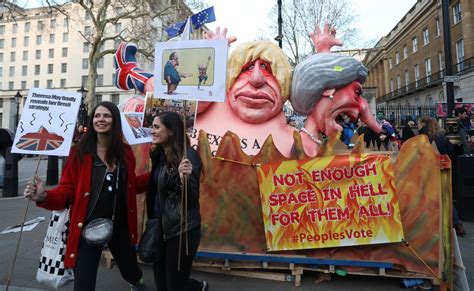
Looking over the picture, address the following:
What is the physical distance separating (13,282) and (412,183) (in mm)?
4151

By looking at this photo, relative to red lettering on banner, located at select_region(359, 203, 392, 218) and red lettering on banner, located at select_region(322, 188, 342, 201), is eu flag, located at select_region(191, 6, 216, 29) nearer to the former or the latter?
red lettering on banner, located at select_region(322, 188, 342, 201)

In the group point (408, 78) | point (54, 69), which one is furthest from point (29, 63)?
point (408, 78)

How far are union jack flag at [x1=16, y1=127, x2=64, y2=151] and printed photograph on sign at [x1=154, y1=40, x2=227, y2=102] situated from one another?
860 millimetres

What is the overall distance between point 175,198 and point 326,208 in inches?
63.1

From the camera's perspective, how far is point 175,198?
2529mm

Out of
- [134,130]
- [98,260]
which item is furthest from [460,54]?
[98,260]

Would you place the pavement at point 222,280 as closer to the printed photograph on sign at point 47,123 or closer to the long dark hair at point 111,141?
the long dark hair at point 111,141

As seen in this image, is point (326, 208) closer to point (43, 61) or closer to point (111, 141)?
point (111, 141)

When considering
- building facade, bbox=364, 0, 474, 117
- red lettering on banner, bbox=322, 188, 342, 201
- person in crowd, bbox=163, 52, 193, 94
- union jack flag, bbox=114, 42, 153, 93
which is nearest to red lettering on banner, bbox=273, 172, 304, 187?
red lettering on banner, bbox=322, 188, 342, 201

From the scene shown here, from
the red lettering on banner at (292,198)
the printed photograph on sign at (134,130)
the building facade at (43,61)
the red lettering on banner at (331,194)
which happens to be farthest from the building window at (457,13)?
the building facade at (43,61)

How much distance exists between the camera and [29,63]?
58344 mm

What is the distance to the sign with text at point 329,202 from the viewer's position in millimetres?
3283

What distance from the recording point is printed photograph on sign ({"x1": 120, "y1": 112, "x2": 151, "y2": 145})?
3477mm

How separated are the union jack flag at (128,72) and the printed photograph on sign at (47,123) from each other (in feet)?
8.26
